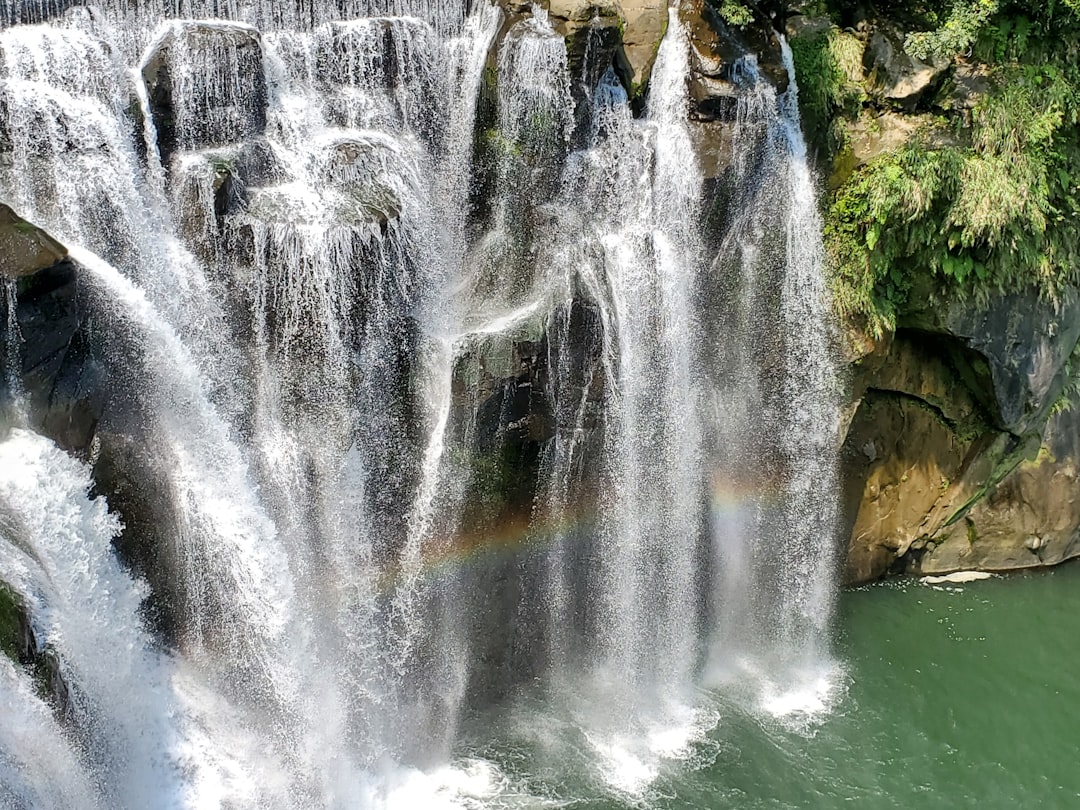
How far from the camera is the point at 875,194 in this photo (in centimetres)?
1380

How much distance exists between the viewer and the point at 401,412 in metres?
12.4

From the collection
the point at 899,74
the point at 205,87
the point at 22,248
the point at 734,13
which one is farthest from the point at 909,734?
the point at 205,87

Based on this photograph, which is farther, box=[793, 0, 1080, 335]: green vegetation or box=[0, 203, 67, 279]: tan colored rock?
box=[793, 0, 1080, 335]: green vegetation

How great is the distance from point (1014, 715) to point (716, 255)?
7888 millimetres

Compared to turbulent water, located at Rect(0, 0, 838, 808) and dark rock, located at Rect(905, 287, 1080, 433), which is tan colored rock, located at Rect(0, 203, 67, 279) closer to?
turbulent water, located at Rect(0, 0, 838, 808)

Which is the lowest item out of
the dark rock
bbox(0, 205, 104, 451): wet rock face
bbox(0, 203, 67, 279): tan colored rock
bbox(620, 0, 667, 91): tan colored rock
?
the dark rock

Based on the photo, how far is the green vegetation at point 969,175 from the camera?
1362cm

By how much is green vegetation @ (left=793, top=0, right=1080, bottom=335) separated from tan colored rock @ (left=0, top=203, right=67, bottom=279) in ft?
33.4

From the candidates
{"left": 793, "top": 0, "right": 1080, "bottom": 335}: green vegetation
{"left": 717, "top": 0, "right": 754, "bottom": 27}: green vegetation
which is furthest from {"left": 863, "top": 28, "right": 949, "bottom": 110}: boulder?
{"left": 717, "top": 0, "right": 754, "bottom": 27}: green vegetation

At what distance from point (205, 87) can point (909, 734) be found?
12804 mm

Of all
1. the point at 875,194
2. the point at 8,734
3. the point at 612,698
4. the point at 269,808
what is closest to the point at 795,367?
the point at 875,194

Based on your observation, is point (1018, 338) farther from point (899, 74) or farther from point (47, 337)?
point (47, 337)

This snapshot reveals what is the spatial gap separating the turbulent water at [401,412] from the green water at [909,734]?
16.3 inches

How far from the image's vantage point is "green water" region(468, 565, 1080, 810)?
12.6 metres
